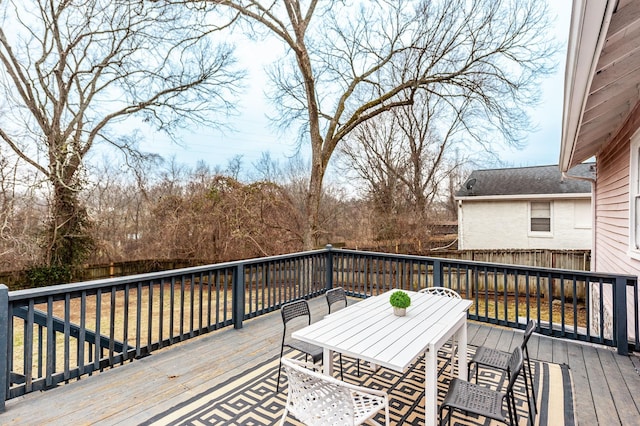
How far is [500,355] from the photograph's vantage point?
2.86 metres

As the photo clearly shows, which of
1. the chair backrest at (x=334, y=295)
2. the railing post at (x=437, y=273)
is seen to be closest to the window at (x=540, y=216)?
the railing post at (x=437, y=273)

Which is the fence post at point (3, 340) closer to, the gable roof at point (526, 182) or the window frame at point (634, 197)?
the window frame at point (634, 197)

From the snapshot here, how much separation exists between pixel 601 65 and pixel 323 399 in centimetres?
304

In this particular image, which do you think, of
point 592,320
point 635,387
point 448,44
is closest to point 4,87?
point 448,44

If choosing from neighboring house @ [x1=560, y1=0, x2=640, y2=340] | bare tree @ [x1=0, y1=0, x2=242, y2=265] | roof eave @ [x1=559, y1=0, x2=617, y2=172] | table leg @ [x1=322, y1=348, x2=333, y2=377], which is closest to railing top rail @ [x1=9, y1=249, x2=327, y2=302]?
table leg @ [x1=322, y1=348, x2=333, y2=377]

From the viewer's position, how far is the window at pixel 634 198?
3.92 meters

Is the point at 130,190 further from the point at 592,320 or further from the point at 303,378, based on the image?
the point at 592,320

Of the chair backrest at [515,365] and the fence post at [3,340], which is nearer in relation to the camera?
the chair backrest at [515,365]

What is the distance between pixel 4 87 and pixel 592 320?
57.9ft

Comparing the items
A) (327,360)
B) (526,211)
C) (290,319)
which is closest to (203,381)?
(290,319)

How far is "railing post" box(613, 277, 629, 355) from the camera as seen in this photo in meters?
3.72

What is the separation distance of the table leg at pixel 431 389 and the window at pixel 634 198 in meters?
3.40

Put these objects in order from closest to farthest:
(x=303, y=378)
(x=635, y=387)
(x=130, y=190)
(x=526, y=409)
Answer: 1. (x=303, y=378)
2. (x=526, y=409)
3. (x=635, y=387)
4. (x=130, y=190)

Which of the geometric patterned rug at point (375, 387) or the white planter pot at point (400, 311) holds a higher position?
the white planter pot at point (400, 311)
